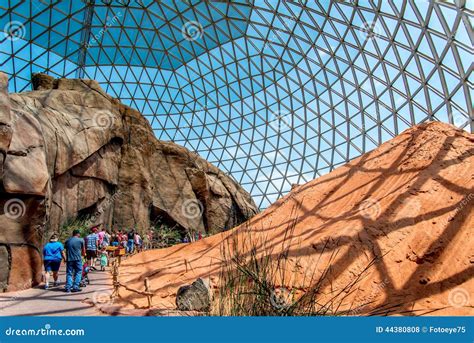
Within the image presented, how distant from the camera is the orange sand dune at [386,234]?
745 centimetres

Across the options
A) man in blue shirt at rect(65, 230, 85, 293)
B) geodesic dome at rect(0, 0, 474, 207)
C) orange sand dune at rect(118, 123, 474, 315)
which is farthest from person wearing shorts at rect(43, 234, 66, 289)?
geodesic dome at rect(0, 0, 474, 207)

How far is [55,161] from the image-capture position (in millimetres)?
20141

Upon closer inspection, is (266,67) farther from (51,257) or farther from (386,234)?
(51,257)

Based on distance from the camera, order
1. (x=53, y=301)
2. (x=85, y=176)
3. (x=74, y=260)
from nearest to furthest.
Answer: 1. (x=53, y=301)
2. (x=74, y=260)
3. (x=85, y=176)

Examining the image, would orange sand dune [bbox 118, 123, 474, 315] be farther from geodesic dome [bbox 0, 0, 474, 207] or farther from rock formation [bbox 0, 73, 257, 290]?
geodesic dome [bbox 0, 0, 474, 207]

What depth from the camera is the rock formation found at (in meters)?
10.7

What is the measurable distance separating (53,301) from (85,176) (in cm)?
1650

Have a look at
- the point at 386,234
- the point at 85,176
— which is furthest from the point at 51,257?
the point at 85,176

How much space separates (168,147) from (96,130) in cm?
828

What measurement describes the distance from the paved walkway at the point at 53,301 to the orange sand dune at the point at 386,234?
826 millimetres

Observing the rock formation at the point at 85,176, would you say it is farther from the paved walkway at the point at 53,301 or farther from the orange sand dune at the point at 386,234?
the orange sand dune at the point at 386,234

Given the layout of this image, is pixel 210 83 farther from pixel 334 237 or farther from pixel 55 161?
pixel 334 237

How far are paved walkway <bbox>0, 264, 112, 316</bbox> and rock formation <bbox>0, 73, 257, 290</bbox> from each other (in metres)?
1.11

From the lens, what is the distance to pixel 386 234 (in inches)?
356
